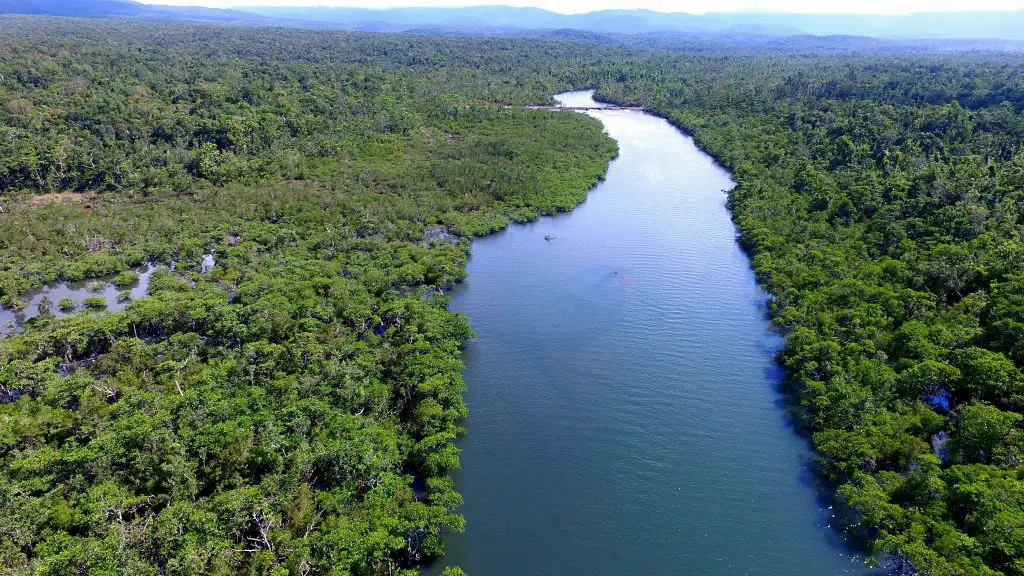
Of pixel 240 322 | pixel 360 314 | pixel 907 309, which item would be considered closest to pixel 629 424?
pixel 360 314

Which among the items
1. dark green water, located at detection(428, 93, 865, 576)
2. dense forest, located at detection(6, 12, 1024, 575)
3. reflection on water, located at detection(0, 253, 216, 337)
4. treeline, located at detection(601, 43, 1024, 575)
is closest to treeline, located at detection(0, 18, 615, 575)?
dense forest, located at detection(6, 12, 1024, 575)

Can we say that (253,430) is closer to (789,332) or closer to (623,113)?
(789,332)

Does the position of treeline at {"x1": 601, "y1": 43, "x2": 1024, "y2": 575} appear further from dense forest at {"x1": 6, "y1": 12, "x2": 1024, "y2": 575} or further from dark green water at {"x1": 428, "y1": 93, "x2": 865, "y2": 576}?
dark green water at {"x1": 428, "y1": 93, "x2": 865, "y2": 576}

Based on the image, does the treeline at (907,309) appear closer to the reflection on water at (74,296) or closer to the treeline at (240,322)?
the treeline at (240,322)

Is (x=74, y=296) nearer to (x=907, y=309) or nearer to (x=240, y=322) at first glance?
(x=240, y=322)

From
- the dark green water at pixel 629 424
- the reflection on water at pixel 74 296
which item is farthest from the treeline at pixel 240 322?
the dark green water at pixel 629 424
